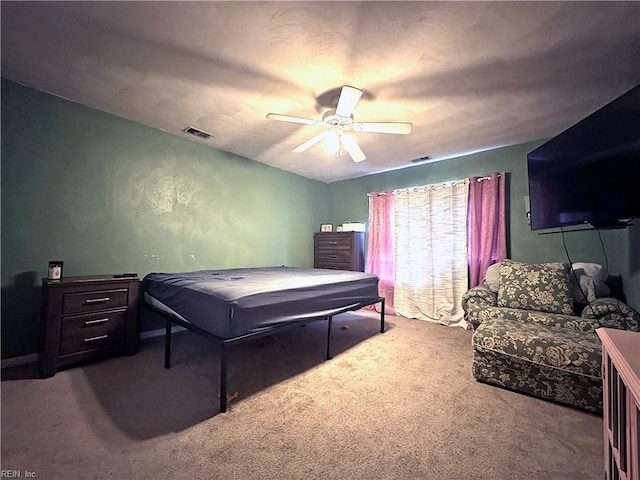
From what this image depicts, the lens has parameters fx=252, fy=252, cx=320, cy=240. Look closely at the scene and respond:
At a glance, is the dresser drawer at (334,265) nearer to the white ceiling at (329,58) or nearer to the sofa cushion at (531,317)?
the sofa cushion at (531,317)

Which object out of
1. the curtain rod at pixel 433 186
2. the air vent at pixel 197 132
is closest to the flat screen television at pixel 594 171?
the curtain rod at pixel 433 186

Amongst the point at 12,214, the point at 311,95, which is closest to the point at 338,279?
the point at 311,95

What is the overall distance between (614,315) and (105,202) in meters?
4.79

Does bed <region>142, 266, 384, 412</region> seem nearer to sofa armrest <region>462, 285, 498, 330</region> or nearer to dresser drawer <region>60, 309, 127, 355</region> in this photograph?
dresser drawer <region>60, 309, 127, 355</region>

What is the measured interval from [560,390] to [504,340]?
1.35 ft

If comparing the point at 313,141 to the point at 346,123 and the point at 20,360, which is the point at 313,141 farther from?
the point at 20,360

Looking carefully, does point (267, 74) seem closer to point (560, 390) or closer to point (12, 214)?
point (12, 214)

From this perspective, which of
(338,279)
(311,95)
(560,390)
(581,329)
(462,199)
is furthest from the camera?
(462,199)

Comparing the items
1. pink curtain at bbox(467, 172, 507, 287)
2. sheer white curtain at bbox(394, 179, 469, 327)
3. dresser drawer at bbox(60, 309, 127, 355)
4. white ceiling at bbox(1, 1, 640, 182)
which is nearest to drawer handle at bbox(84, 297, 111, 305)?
dresser drawer at bbox(60, 309, 127, 355)

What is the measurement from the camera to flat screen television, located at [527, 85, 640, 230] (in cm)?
145

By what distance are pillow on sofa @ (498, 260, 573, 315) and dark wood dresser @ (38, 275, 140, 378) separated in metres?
3.76

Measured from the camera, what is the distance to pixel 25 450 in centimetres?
127

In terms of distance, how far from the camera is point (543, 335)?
186 cm

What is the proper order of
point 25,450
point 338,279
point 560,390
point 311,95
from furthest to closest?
point 338,279
point 311,95
point 560,390
point 25,450
